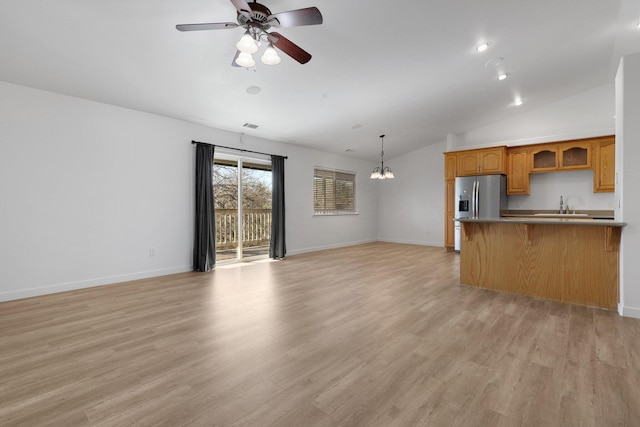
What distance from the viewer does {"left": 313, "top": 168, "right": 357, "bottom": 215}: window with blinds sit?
759cm

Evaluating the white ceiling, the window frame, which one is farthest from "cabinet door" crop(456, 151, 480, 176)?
the window frame

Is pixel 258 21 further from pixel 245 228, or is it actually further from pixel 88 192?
pixel 245 228

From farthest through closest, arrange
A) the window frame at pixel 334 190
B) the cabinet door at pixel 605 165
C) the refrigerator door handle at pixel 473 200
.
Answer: the window frame at pixel 334 190
the refrigerator door handle at pixel 473 200
the cabinet door at pixel 605 165

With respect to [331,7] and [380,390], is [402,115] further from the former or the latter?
[380,390]

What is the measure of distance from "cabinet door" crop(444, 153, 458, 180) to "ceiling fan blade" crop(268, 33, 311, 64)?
218 inches

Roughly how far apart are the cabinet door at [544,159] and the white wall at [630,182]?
3453mm

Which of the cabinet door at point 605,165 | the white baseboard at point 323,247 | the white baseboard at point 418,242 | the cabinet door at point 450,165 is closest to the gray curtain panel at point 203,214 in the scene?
the white baseboard at point 323,247

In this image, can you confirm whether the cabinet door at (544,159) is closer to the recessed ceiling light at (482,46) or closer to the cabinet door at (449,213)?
the cabinet door at (449,213)

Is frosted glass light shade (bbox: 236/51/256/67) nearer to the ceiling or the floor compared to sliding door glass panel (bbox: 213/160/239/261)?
nearer to the ceiling

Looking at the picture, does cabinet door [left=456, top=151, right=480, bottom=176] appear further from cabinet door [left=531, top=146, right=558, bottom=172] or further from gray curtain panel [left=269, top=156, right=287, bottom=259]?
gray curtain panel [left=269, top=156, right=287, bottom=259]

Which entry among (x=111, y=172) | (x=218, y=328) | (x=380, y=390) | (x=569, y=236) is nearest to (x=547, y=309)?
(x=569, y=236)

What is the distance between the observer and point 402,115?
5754 mm

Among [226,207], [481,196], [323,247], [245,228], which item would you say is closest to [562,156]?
[481,196]

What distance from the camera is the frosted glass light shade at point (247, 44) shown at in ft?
7.28
